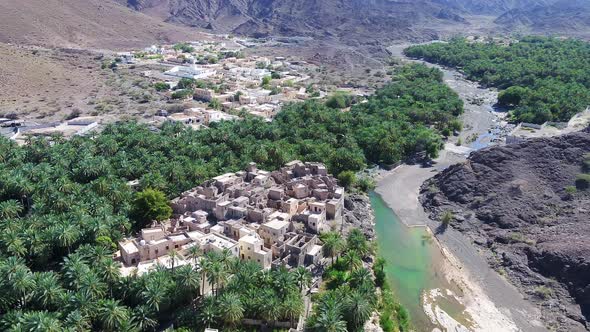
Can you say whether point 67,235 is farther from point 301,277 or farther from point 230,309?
point 301,277

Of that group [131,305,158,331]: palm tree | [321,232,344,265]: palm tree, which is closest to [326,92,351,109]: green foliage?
[321,232,344,265]: palm tree

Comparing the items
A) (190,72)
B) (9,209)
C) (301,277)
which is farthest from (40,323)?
(190,72)

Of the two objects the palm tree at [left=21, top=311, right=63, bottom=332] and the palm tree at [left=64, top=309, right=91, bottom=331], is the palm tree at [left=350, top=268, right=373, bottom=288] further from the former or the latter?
the palm tree at [left=21, top=311, right=63, bottom=332]

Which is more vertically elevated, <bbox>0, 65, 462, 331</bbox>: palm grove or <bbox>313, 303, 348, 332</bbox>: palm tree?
<bbox>313, 303, 348, 332</bbox>: palm tree

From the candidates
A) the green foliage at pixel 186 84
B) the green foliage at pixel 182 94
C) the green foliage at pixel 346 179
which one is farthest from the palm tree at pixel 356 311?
the green foliage at pixel 186 84

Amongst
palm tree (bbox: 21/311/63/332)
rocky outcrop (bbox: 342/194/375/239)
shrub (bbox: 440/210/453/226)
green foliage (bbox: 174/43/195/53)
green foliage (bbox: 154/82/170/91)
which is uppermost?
palm tree (bbox: 21/311/63/332)

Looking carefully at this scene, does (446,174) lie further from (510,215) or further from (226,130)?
(226,130)
